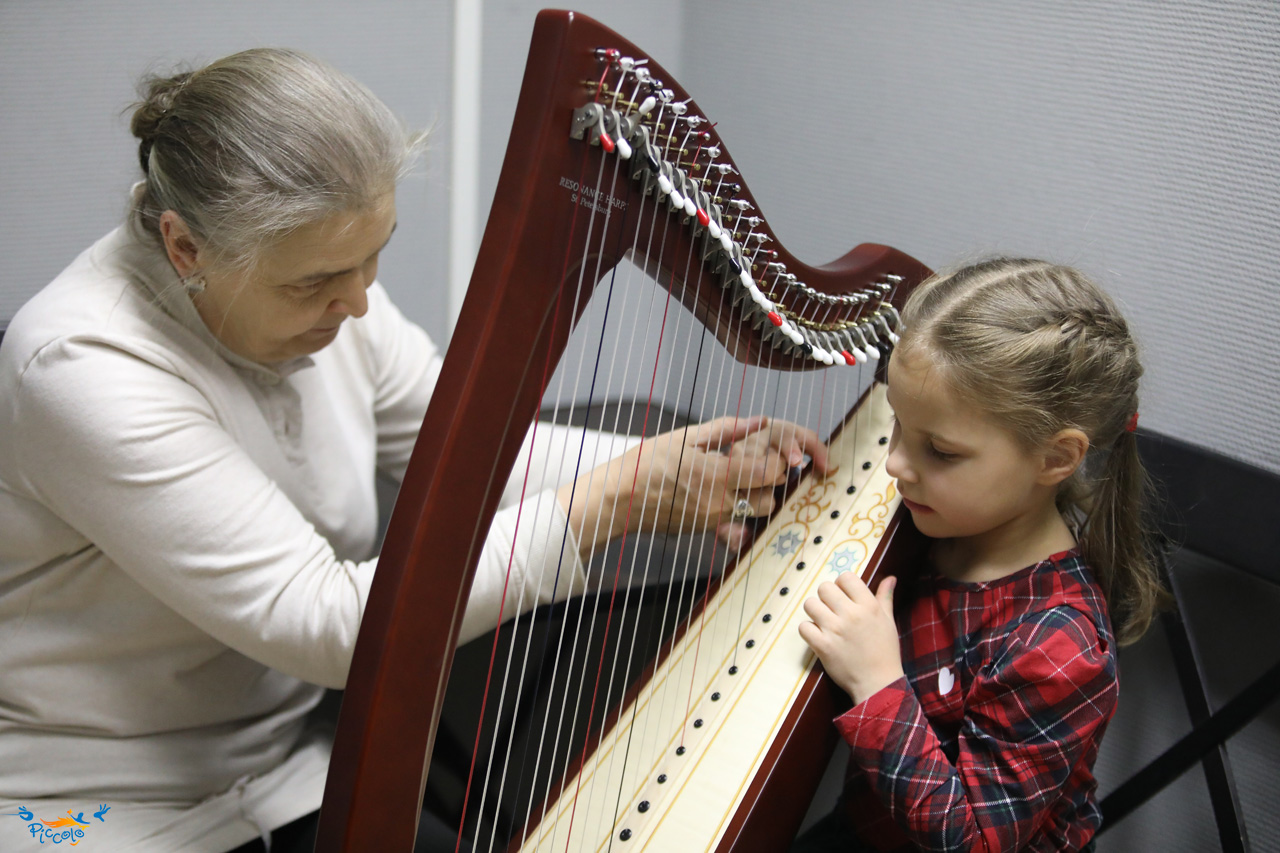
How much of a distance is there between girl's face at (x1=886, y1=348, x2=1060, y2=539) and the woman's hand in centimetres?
19

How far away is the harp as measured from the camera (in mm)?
679

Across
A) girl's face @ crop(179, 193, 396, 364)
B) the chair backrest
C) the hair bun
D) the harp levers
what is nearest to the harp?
the harp levers

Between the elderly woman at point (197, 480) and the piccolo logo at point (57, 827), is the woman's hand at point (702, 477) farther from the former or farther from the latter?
the piccolo logo at point (57, 827)

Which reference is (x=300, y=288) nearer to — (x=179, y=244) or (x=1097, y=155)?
(x=179, y=244)

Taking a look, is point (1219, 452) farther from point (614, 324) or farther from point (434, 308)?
point (434, 308)

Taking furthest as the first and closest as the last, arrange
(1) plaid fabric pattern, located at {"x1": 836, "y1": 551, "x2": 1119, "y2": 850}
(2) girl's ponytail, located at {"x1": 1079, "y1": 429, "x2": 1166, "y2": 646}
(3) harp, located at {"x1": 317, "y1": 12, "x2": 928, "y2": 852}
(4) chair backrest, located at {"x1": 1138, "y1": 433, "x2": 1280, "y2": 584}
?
(4) chair backrest, located at {"x1": 1138, "y1": 433, "x2": 1280, "y2": 584} → (2) girl's ponytail, located at {"x1": 1079, "y1": 429, "x2": 1166, "y2": 646} → (1) plaid fabric pattern, located at {"x1": 836, "y1": 551, "x2": 1119, "y2": 850} → (3) harp, located at {"x1": 317, "y1": 12, "x2": 928, "y2": 852}

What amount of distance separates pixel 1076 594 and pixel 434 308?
1369mm

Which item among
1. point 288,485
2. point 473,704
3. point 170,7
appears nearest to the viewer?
point 288,485

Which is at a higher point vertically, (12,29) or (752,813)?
(12,29)

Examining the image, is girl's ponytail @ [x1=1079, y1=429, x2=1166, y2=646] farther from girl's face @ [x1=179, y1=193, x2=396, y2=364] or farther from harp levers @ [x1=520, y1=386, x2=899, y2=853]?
girl's face @ [x1=179, y1=193, x2=396, y2=364]

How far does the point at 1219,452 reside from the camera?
1277mm

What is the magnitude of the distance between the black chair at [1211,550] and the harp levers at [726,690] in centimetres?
38

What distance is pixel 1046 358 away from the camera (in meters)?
0.93

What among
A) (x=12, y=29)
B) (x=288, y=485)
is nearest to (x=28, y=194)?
(x=12, y=29)
